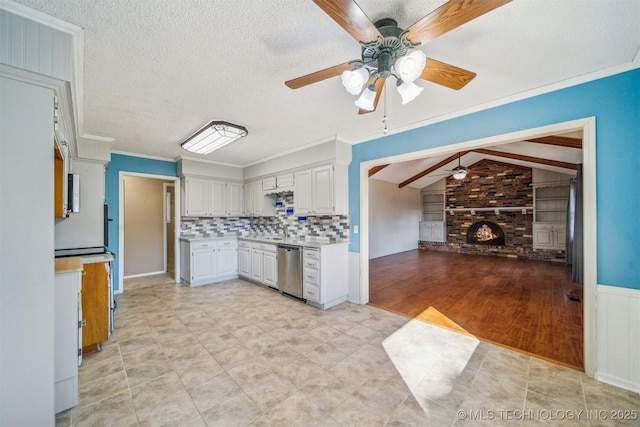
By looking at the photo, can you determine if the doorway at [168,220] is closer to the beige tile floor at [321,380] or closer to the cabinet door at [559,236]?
the beige tile floor at [321,380]

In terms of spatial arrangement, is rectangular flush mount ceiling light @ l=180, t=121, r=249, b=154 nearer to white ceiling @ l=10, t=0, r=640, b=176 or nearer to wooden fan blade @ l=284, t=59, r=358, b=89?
white ceiling @ l=10, t=0, r=640, b=176

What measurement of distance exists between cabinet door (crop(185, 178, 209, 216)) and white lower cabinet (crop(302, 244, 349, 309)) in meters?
2.62

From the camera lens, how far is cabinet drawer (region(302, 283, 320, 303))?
3.55 m

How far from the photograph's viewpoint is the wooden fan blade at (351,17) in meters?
1.06

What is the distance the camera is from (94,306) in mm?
2436

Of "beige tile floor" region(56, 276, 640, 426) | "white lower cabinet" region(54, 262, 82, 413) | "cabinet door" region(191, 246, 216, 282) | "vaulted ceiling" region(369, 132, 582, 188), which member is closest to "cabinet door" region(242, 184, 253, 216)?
"cabinet door" region(191, 246, 216, 282)

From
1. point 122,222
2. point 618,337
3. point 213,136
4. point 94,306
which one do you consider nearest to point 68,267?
point 94,306

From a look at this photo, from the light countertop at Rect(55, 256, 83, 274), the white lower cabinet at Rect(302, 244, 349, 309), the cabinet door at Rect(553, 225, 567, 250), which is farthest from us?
the cabinet door at Rect(553, 225, 567, 250)

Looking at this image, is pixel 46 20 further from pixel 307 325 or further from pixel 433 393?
pixel 433 393

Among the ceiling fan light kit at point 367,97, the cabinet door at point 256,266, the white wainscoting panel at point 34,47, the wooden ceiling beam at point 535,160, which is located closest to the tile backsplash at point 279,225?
the cabinet door at point 256,266

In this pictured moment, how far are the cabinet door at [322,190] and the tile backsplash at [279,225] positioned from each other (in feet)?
1.13

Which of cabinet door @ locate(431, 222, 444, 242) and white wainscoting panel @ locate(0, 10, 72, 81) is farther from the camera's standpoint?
cabinet door @ locate(431, 222, 444, 242)

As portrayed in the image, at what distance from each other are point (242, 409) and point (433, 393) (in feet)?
4.63

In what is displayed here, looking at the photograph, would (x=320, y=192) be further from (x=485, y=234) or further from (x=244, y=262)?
(x=485, y=234)
